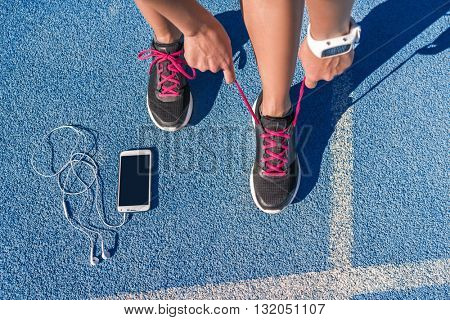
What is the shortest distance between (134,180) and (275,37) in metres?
→ 0.84

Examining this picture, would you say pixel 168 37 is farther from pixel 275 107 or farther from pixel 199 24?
pixel 275 107

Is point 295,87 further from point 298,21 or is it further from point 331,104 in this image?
point 298,21

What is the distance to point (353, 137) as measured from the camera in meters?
1.59

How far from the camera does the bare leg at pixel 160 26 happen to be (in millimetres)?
1339

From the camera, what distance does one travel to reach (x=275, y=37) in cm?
105

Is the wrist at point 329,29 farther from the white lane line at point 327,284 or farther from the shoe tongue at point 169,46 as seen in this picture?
the white lane line at point 327,284

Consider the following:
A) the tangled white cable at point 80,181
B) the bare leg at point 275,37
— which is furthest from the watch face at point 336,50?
the tangled white cable at point 80,181

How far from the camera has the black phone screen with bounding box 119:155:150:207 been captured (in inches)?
60.2

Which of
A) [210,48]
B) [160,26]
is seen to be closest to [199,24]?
[210,48]

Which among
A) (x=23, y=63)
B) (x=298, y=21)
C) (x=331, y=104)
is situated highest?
(x=298, y=21)

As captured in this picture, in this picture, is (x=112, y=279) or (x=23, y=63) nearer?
(x=112, y=279)

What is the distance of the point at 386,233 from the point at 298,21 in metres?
0.93
